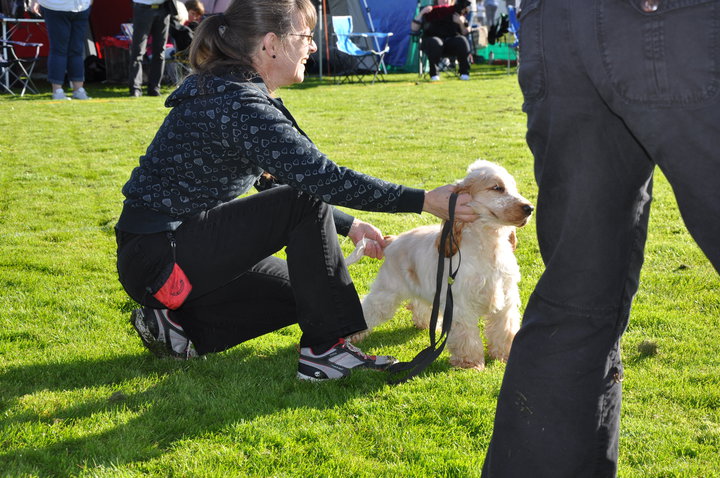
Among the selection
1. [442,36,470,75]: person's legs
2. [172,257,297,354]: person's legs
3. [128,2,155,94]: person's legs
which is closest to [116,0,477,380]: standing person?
[172,257,297,354]: person's legs

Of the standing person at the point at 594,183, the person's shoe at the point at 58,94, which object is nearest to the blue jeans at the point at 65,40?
the person's shoe at the point at 58,94

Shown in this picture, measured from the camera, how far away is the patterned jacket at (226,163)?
3006 millimetres

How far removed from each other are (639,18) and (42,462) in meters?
2.45

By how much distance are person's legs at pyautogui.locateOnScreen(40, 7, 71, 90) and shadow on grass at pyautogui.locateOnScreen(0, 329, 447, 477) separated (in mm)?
10483

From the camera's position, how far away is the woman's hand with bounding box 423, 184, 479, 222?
3.14 meters

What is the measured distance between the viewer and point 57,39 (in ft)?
41.7

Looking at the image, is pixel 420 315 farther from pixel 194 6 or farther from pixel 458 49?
pixel 458 49

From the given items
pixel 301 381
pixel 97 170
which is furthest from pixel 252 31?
pixel 97 170

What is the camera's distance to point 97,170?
7859mm

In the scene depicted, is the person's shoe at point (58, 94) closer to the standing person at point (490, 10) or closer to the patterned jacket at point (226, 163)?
the patterned jacket at point (226, 163)

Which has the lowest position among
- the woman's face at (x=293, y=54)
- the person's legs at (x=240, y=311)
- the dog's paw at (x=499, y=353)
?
the dog's paw at (x=499, y=353)

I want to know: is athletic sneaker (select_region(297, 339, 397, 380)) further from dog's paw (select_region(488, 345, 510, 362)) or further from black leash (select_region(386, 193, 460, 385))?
dog's paw (select_region(488, 345, 510, 362))

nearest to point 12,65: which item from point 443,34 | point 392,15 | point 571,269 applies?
point 443,34

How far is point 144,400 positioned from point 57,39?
11.2 meters
